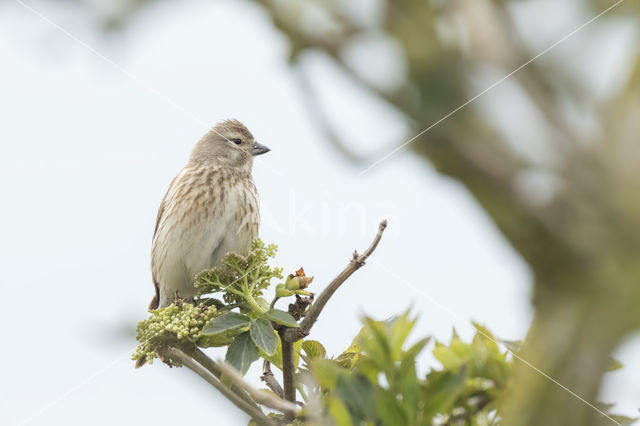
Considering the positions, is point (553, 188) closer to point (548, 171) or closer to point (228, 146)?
point (548, 171)

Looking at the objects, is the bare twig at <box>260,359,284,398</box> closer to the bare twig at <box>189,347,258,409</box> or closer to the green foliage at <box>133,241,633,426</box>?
the green foliage at <box>133,241,633,426</box>

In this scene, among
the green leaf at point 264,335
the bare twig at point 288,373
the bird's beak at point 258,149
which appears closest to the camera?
the bare twig at point 288,373

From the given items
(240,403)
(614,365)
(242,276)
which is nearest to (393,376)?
(240,403)

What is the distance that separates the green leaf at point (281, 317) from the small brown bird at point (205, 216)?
2.50 m

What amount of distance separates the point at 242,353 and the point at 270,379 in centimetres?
12

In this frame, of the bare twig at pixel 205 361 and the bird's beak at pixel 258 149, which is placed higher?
the bird's beak at pixel 258 149

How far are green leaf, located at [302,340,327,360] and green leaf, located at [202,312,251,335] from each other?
0.63 feet

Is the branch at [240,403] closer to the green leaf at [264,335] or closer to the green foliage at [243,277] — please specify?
the green leaf at [264,335]

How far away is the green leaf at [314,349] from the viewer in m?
2.02

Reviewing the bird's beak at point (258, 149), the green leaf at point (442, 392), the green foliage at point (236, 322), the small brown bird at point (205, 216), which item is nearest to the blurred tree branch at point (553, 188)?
the green leaf at point (442, 392)

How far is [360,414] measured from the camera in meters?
1.12

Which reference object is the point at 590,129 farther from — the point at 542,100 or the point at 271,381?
the point at 271,381

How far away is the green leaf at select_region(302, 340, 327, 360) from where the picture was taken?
202 cm

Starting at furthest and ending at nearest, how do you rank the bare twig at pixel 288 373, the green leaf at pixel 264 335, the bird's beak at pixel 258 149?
1. the bird's beak at pixel 258 149
2. the green leaf at pixel 264 335
3. the bare twig at pixel 288 373
